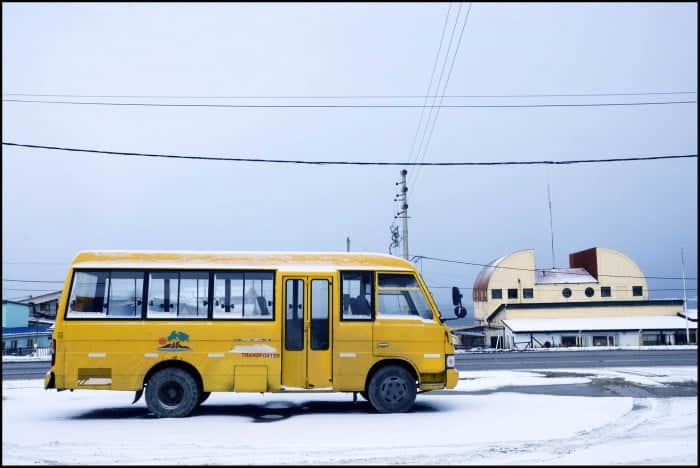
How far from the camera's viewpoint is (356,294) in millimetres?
11953

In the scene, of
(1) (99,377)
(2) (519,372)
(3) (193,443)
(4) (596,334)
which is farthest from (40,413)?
(4) (596,334)

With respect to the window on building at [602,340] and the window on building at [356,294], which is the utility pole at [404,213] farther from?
the window on building at [602,340]

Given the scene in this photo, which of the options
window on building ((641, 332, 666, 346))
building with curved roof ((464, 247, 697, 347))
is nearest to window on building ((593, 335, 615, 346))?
building with curved roof ((464, 247, 697, 347))

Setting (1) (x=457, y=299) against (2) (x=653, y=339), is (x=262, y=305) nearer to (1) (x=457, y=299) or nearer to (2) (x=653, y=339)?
(1) (x=457, y=299)

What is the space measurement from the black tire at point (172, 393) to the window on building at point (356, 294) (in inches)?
124

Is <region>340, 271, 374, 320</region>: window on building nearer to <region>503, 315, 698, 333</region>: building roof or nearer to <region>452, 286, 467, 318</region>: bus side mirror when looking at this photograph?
<region>452, 286, 467, 318</region>: bus side mirror

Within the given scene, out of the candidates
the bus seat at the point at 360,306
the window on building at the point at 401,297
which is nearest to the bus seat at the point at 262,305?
the bus seat at the point at 360,306

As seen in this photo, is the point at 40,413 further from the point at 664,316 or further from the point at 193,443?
the point at 664,316

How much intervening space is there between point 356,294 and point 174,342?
→ 3.56m

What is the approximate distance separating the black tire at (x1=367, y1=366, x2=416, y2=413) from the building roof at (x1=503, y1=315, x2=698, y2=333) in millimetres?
36281

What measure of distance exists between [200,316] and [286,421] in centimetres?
257

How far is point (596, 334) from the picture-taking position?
46.9 meters

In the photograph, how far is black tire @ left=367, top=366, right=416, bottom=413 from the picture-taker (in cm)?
1169

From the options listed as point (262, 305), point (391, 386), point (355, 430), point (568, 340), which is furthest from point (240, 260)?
point (568, 340)
